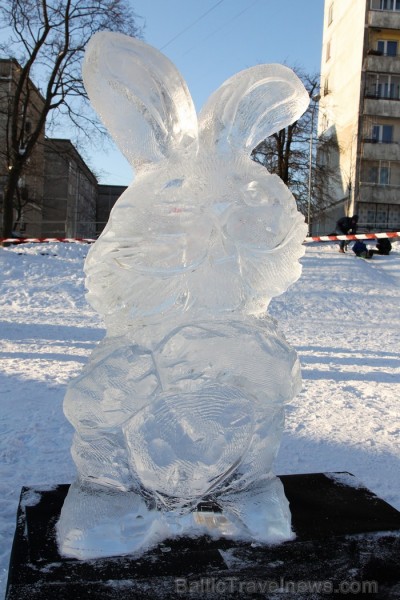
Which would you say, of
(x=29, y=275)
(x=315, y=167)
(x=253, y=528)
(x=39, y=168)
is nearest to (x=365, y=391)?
(x=253, y=528)

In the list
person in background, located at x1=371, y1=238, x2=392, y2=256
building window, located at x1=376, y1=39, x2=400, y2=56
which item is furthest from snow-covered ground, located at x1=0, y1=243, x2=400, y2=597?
building window, located at x1=376, y1=39, x2=400, y2=56

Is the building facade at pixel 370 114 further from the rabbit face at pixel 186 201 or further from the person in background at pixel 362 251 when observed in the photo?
the rabbit face at pixel 186 201

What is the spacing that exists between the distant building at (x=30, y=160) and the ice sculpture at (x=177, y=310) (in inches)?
586

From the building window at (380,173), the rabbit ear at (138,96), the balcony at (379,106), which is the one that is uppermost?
the balcony at (379,106)

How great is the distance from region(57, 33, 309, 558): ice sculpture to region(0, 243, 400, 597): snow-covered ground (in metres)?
0.64

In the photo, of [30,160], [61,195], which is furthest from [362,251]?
[61,195]

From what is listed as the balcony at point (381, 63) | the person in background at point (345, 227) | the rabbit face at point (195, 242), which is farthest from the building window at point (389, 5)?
the rabbit face at point (195, 242)

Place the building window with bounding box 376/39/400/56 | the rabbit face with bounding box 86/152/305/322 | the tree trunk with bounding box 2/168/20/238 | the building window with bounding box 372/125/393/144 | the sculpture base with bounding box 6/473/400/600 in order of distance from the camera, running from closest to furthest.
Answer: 1. the sculpture base with bounding box 6/473/400/600
2. the rabbit face with bounding box 86/152/305/322
3. the tree trunk with bounding box 2/168/20/238
4. the building window with bounding box 376/39/400/56
5. the building window with bounding box 372/125/393/144

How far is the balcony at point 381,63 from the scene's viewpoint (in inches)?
1017

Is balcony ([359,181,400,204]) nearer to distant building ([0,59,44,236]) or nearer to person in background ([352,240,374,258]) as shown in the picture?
person in background ([352,240,374,258])

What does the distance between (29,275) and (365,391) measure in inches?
289

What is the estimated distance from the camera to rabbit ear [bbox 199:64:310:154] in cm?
198

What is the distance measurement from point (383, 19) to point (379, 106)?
3.68 meters

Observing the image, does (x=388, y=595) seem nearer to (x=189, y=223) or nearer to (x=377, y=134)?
(x=189, y=223)
